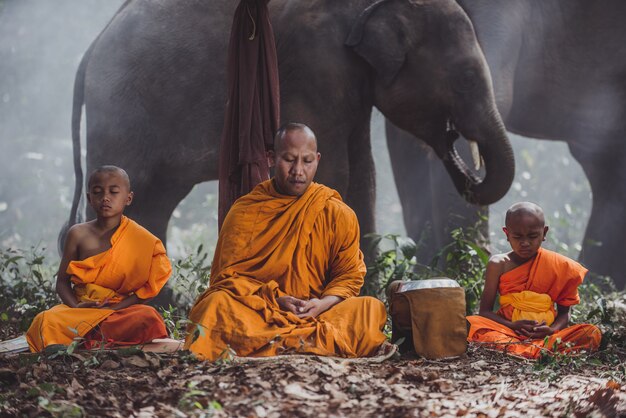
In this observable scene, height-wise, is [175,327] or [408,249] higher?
[408,249]

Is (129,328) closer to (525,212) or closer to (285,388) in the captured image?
(285,388)

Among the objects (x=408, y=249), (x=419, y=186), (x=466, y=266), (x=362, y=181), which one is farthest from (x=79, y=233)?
(x=419, y=186)

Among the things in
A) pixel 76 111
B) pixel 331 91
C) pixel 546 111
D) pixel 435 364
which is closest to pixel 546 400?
pixel 435 364

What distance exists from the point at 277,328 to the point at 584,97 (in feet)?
19.2

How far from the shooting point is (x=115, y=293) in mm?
5617

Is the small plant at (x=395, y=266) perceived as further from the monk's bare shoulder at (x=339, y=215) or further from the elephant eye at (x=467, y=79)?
the monk's bare shoulder at (x=339, y=215)

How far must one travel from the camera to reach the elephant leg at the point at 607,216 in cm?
973

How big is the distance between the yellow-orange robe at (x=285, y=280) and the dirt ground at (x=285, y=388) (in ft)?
0.74

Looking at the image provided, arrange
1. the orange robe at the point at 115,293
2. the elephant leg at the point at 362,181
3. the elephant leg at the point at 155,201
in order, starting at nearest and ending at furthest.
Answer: the orange robe at the point at 115,293, the elephant leg at the point at 155,201, the elephant leg at the point at 362,181

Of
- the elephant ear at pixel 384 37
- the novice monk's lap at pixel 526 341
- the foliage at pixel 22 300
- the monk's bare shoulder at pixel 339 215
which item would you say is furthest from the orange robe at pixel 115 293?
the elephant ear at pixel 384 37

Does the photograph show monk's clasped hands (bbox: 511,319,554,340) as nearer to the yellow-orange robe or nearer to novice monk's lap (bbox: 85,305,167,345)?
the yellow-orange robe

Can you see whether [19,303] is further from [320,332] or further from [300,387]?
[300,387]

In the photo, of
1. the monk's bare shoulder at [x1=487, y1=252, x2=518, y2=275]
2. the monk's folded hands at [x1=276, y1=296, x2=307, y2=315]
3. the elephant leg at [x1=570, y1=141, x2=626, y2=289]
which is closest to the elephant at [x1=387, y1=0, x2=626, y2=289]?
the elephant leg at [x1=570, y1=141, x2=626, y2=289]

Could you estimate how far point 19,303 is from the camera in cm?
730
